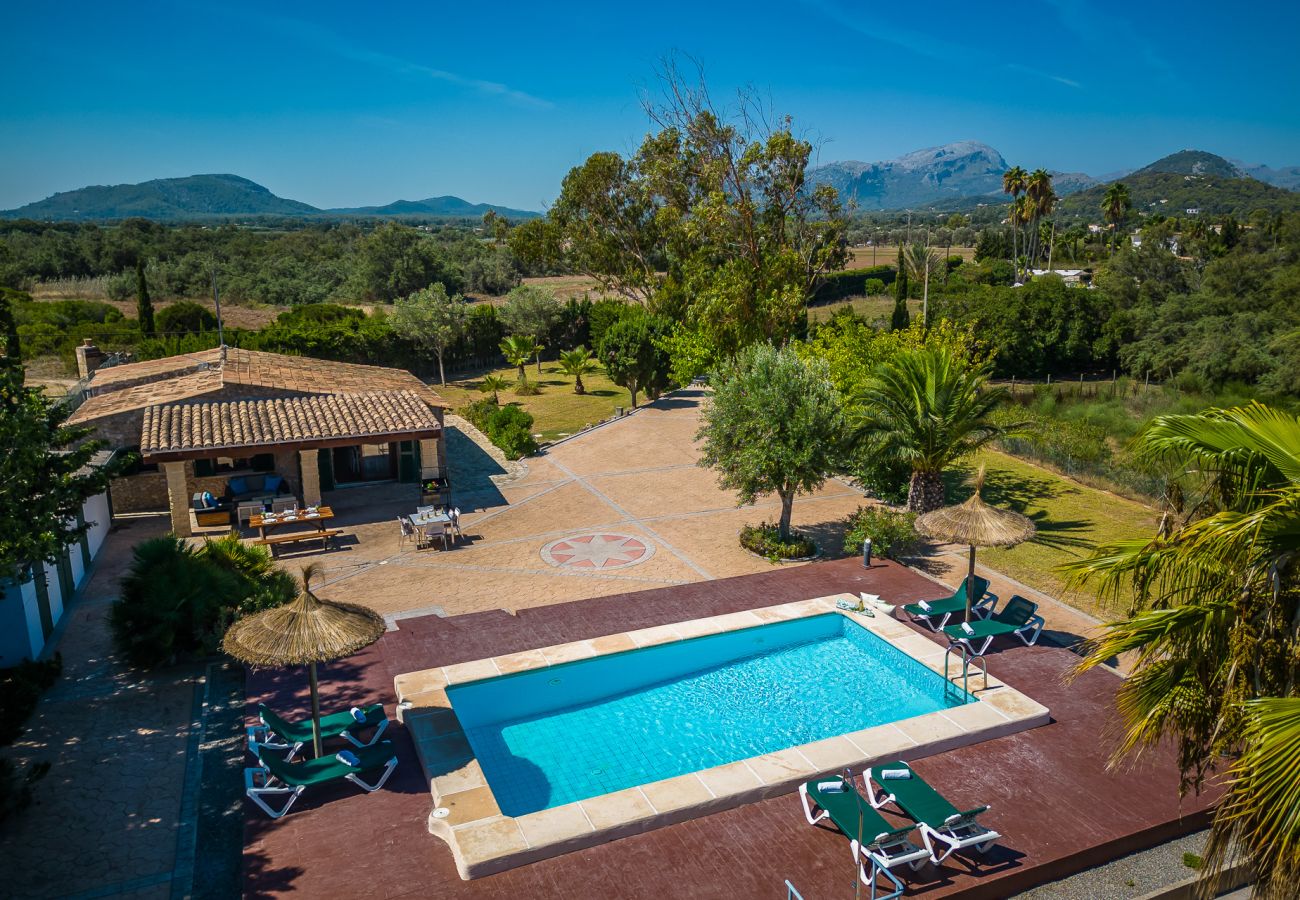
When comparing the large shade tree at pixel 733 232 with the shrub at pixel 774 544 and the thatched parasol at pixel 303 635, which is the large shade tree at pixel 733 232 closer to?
the shrub at pixel 774 544

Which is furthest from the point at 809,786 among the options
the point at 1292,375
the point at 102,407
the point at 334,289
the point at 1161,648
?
the point at 334,289

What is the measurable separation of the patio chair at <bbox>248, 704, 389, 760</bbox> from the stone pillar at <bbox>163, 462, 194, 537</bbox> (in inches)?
456

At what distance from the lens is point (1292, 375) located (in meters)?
36.1

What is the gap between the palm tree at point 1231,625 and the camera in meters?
5.13

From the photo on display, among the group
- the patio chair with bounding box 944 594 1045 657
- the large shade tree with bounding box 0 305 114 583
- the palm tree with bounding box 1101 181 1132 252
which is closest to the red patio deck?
the patio chair with bounding box 944 594 1045 657

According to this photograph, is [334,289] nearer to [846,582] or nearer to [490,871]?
[846,582]

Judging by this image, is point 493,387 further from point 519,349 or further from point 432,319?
point 432,319

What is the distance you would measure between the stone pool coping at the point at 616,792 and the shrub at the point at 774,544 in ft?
16.9

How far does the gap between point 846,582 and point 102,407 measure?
63.9 feet

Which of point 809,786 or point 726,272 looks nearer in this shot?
point 809,786

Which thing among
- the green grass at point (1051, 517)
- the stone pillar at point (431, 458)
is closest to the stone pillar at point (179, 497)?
the stone pillar at point (431, 458)

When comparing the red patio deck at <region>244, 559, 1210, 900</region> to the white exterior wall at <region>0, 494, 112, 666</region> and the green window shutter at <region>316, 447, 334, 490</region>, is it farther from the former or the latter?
the green window shutter at <region>316, 447, 334, 490</region>

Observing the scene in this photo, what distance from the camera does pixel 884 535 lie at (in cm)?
1888

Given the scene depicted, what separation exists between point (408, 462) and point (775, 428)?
12.1 meters
